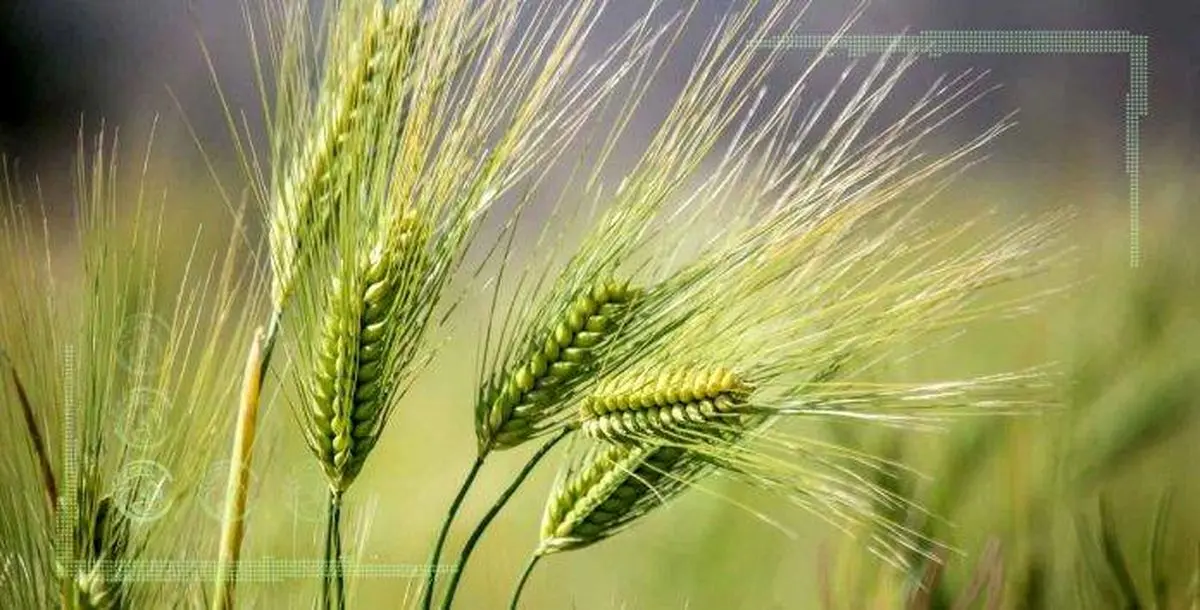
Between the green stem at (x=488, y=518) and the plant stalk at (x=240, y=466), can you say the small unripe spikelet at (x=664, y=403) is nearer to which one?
the green stem at (x=488, y=518)

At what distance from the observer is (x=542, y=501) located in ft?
4.45

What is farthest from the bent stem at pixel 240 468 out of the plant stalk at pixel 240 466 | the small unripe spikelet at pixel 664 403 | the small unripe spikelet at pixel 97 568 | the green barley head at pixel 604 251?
the small unripe spikelet at pixel 664 403

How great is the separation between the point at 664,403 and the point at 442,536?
30 cm

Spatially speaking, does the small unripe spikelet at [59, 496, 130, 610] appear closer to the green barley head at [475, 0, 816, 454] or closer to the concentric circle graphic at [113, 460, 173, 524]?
the concentric circle graphic at [113, 460, 173, 524]

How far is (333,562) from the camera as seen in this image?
53.3 inches

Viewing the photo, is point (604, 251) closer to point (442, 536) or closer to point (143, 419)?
point (442, 536)

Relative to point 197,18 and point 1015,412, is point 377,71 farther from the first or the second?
point 1015,412

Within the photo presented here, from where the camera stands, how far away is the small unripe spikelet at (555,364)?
1172 mm

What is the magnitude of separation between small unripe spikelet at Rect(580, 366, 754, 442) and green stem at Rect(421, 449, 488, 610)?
0.16 meters

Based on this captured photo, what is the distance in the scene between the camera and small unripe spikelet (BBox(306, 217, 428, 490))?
1.15 meters

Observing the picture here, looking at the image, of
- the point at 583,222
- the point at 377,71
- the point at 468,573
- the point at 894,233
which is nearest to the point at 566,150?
the point at 583,222

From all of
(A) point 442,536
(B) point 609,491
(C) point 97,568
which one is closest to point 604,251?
(B) point 609,491

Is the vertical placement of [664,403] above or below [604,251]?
below

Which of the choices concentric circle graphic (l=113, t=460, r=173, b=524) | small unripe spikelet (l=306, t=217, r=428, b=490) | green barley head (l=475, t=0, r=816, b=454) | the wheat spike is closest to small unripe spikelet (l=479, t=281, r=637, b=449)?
green barley head (l=475, t=0, r=816, b=454)
